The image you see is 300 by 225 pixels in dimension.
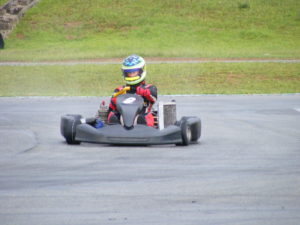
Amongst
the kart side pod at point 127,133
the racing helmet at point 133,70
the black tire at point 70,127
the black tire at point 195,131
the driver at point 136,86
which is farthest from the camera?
the racing helmet at point 133,70

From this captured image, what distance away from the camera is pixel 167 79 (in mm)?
27016

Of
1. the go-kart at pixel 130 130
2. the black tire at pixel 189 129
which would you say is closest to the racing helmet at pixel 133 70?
the go-kart at pixel 130 130

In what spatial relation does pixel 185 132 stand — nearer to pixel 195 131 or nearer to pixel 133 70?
pixel 195 131

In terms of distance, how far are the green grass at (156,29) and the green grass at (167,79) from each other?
611 cm

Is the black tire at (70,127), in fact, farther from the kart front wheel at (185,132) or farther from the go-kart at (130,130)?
the kart front wheel at (185,132)

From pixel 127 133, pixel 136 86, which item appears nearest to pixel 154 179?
pixel 127 133

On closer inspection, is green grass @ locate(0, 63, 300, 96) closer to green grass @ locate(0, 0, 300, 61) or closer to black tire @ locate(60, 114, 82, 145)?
green grass @ locate(0, 0, 300, 61)

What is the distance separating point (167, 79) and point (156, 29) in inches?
831

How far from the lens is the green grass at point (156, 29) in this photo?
39.6 meters

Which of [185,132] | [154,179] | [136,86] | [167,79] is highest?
[154,179]

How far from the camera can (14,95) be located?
22203 mm

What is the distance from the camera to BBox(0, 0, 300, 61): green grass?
39.6 m

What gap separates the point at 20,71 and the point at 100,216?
78.0 ft

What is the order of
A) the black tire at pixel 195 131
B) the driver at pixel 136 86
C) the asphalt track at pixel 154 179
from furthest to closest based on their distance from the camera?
the driver at pixel 136 86
the black tire at pixel 195 131
the asphalt track at pixel 154 179
